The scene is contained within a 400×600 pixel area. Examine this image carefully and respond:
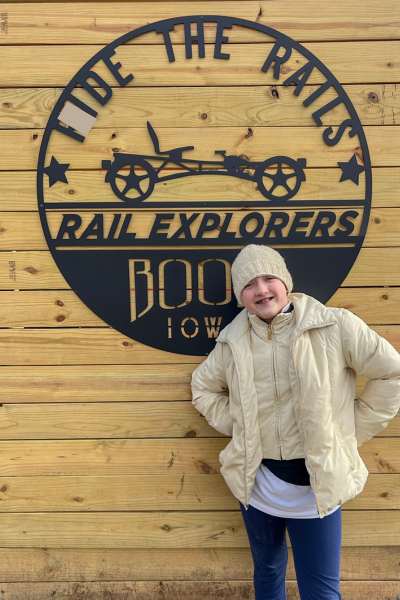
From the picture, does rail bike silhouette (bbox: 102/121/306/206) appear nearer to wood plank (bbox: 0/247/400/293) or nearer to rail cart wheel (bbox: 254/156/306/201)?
rail cart wheel (bbox: 254/156/306/201)

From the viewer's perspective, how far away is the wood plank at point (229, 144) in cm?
210

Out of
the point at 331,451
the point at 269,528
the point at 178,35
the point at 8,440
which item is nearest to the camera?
the point at 331,451

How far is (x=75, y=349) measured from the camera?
220cm

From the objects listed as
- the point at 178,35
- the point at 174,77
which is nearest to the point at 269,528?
the point at 174,77

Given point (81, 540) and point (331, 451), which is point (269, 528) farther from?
point (81, 540)

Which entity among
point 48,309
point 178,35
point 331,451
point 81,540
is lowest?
point 81,540

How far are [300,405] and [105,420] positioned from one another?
87 centimetres

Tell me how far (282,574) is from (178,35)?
2091 mm

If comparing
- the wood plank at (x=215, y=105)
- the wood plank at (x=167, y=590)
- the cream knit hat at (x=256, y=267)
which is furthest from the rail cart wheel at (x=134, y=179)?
the wood plank at (x=167, y=590)

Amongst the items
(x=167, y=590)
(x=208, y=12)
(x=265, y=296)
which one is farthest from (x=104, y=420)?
(x=208, y=12)

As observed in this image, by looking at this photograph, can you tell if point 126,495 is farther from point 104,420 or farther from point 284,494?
point 284,494

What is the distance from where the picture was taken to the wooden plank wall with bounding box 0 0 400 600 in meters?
2.08

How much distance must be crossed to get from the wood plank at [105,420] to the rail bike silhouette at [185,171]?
846 mm

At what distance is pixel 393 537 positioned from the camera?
7.42 ft
